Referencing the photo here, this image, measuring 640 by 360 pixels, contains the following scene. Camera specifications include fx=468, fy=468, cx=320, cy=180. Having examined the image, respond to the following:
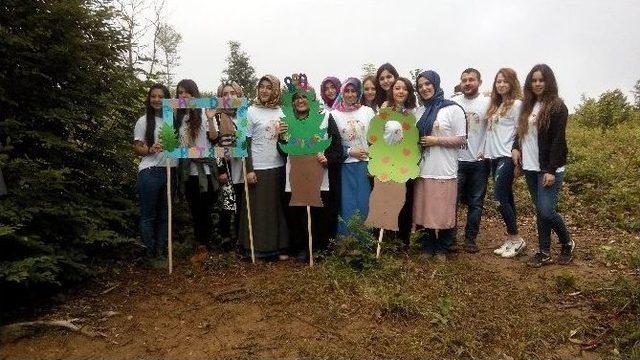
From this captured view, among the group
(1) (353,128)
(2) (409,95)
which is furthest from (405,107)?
(1) (353,128)

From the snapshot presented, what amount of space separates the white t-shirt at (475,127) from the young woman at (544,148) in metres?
0.41

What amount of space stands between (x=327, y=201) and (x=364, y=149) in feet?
2.39

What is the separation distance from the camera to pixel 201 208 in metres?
5.63

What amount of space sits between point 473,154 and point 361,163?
51.6 inches

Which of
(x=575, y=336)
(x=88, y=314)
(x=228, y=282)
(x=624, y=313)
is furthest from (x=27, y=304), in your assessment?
(x=624, y=313)

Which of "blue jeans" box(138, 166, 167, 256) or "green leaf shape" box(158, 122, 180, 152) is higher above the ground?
"green leaf shape" box(158, 122, 180, 152)

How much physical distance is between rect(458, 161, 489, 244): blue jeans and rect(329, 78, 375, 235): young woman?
113 cm

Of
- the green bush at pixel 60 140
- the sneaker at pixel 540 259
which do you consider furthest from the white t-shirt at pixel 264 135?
the sneaker at pixel 540 259

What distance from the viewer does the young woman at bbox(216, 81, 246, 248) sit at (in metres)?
5.42

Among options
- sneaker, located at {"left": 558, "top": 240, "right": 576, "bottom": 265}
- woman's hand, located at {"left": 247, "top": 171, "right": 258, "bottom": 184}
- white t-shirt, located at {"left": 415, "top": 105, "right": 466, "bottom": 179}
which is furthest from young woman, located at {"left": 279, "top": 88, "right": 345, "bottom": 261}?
sneaker, located at {"left": 558, "top": 240, "right": 576, "bottom": 265}

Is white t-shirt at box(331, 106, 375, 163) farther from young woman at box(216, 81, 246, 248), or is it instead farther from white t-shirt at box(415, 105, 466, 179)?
young woman at box(216, 81, 246, 248)

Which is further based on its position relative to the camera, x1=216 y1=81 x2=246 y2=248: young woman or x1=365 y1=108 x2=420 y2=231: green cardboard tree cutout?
x1=216 y1=81 x2=246 y2=248: young woman

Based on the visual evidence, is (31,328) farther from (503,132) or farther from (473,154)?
(503,132)

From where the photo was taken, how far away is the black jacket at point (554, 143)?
4.69 metres
